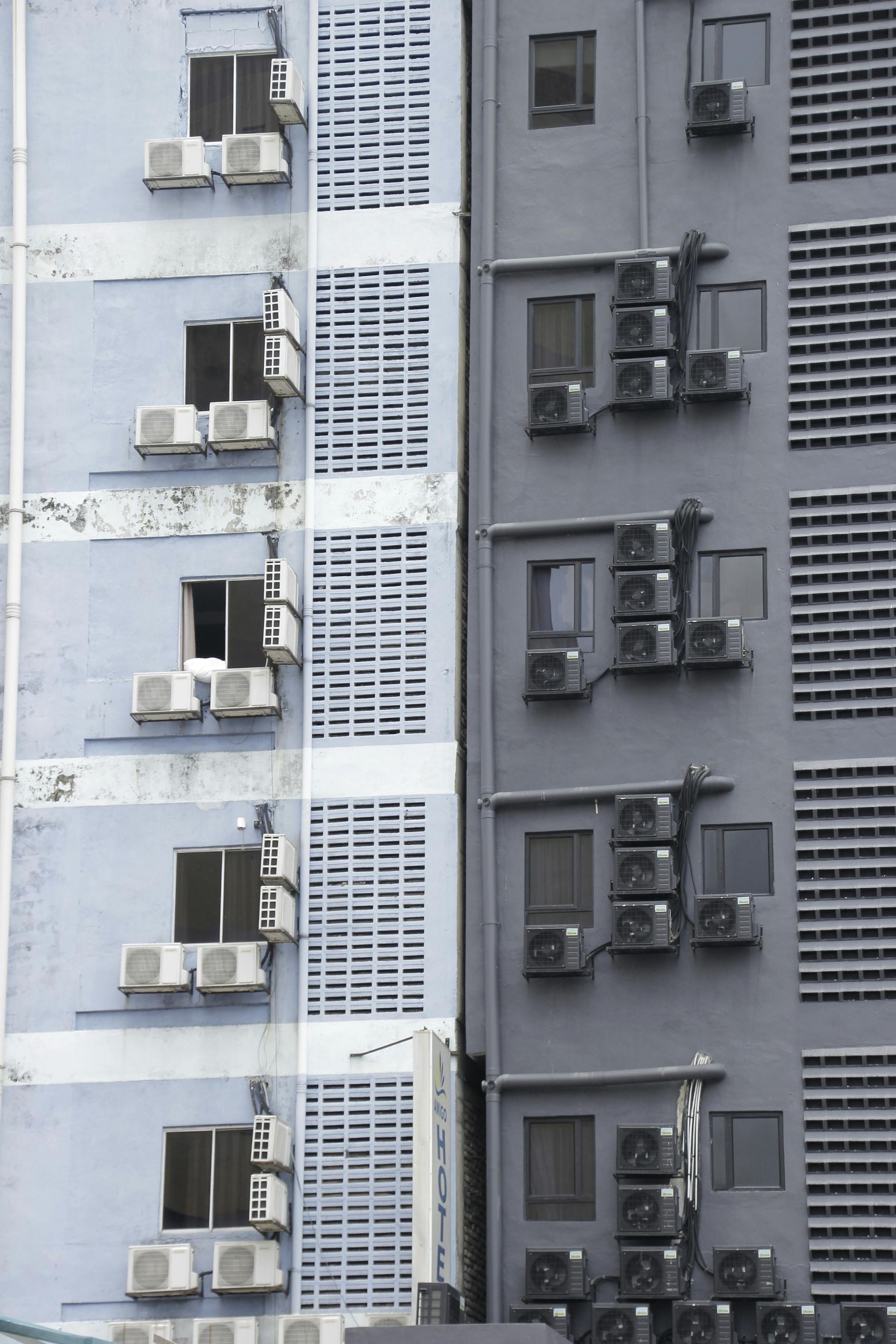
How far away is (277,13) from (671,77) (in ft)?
17.8

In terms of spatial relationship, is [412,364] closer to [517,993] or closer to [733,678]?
[733,678]

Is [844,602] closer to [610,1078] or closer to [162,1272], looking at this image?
[610,1078]

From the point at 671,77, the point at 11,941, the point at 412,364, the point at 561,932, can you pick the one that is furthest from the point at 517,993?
the point at 671,77

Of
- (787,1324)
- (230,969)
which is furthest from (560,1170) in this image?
(230,969)

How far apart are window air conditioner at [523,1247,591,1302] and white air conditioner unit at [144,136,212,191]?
14.3 m

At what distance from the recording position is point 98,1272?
26281 millimetres

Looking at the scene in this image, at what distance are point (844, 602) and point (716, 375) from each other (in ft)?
10.6

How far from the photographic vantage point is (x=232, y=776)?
2805cm

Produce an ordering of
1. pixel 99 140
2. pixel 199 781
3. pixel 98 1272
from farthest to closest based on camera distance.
A: pixel 99 140 < pixel 199 781 < pixel 98 1272

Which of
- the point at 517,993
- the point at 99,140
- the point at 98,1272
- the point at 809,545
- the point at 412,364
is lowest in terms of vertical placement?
the point at 98,1272

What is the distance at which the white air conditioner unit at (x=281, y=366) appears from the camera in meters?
28.4

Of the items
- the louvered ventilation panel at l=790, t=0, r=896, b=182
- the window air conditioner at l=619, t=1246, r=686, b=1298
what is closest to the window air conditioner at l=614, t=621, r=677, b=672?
the louvered ventilation panel at l=790, t=0, r=896, b=182

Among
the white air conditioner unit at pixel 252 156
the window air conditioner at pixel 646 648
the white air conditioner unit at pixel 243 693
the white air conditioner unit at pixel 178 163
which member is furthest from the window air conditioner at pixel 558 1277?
the white air conditioner unit at pixel 178 163

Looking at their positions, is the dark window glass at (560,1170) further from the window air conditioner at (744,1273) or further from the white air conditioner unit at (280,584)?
the white air conditioner unit at (280,584)
